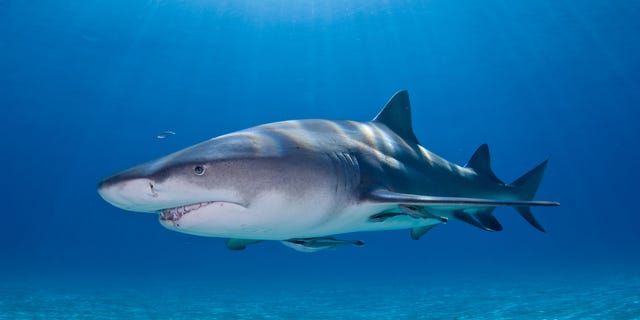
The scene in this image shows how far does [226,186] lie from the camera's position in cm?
268

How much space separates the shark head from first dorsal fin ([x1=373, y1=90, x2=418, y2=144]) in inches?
88.7

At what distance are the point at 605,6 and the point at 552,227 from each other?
89491mm

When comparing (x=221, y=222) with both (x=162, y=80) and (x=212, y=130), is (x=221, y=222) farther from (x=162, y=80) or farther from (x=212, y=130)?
(x=212, y=130)

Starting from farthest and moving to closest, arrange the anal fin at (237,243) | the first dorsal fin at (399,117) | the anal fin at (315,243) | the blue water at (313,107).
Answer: the blue water at (313,107)
the first dorsal fin at (399,117)
the anal fin at (237,243)
the anal fin at (315,243)

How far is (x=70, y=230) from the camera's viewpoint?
115 meters

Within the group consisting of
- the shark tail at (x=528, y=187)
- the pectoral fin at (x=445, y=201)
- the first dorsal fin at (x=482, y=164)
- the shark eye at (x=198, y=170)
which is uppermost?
the first dorsal fin at (x=482, y=164)

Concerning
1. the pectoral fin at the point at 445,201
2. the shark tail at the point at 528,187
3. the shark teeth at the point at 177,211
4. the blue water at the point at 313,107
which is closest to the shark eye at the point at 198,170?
the shark teeth at the point at 177,211

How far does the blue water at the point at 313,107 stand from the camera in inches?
623

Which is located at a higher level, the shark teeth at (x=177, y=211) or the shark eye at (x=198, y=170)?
the shark eye at (x=198, y=170)

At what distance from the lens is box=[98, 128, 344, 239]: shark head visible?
2498 millimetres

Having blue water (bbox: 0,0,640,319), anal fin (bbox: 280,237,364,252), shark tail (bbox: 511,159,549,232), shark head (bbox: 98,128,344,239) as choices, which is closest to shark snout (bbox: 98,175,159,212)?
shark head (bbox: 98,128,344,239)

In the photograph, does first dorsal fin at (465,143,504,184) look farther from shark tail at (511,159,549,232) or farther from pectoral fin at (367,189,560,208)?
pectoral fin at (367,189,560,208)

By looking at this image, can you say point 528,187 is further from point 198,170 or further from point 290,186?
point 198,170

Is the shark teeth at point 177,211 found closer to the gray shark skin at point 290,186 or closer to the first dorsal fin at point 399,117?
the gray shark skin at point 290,186
